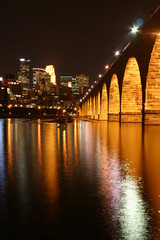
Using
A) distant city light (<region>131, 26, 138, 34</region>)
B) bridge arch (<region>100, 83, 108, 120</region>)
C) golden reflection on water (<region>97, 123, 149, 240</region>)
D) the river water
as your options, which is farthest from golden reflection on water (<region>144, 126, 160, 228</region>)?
bridge arch (<region>100, 83, 108, 120</region>)

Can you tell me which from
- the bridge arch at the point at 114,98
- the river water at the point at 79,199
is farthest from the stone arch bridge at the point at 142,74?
the river water at the point at 79,199

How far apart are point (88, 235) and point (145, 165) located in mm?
5119

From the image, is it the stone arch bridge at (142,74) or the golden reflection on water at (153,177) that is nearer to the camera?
the golden reflection on water at (153,177)

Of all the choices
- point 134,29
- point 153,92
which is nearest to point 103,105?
point 134,29

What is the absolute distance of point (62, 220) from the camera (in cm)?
457

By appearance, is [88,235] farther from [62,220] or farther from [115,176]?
[115,176]

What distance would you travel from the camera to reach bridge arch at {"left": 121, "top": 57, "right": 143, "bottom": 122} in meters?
40.5

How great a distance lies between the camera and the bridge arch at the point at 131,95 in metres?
40.5

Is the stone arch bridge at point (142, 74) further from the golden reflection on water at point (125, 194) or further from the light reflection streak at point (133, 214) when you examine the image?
the light reflection streak at point (133, 214)

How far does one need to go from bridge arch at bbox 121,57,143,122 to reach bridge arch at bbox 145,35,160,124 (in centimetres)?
1069

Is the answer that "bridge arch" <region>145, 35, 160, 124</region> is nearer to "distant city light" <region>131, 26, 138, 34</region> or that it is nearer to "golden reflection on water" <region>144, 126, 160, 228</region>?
"distant city light" <region>131, 26, 138, 34</region>

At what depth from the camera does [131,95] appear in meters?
43.2

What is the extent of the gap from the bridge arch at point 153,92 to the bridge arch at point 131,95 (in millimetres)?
10692

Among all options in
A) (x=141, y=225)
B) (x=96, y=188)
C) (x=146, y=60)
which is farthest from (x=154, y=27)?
(x=141, y=225)
